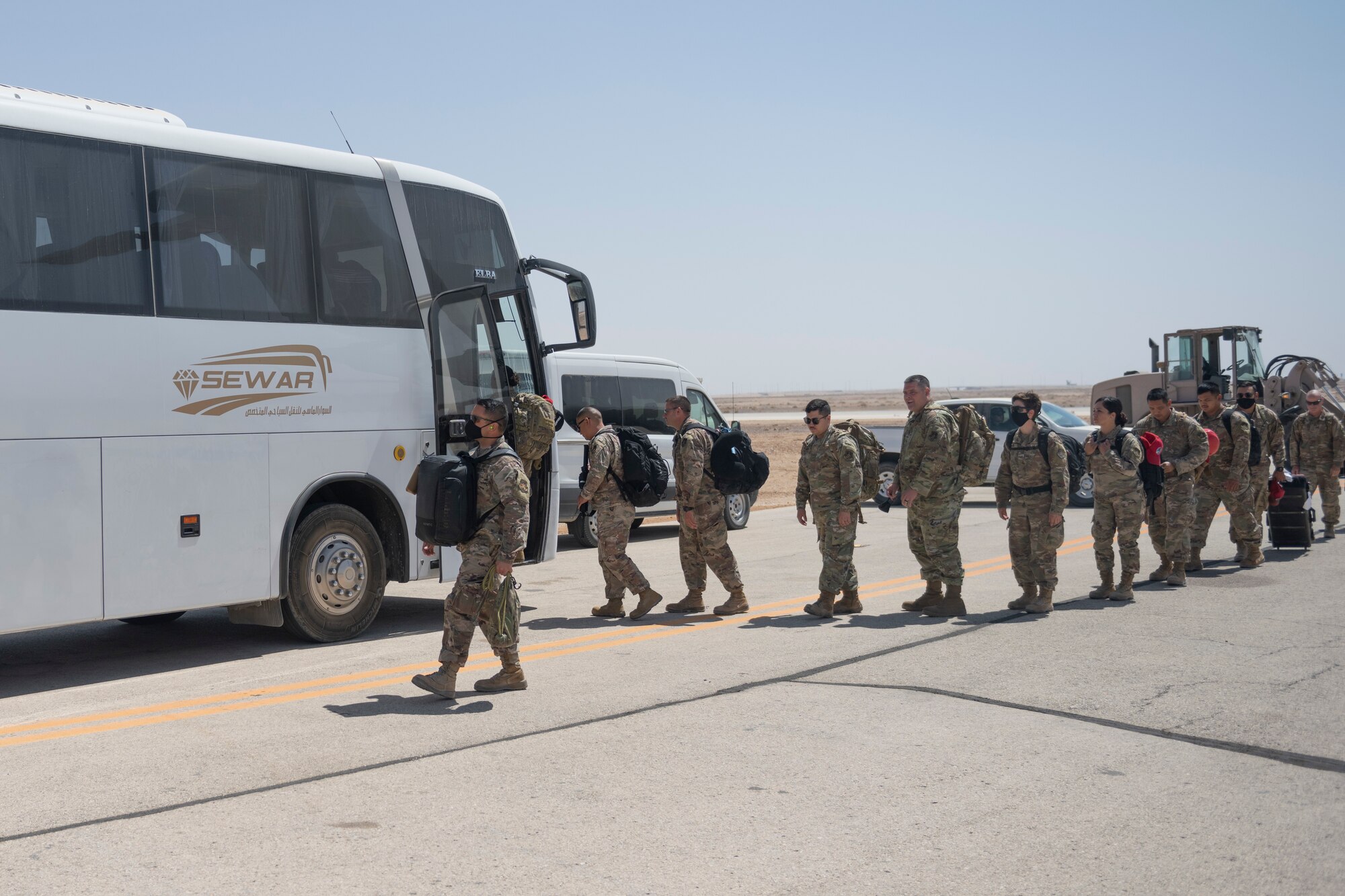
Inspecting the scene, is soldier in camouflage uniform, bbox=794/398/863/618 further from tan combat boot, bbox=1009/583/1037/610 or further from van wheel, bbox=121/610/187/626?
van wheel, bbox=121/610/187/626

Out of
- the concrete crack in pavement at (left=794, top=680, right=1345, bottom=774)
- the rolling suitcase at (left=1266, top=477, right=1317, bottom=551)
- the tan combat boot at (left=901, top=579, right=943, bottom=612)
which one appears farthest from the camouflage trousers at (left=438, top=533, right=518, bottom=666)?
the rolling suitcase at (left=1266, top=477, right=1317, bottom=551)

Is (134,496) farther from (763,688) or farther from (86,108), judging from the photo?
(763,688)

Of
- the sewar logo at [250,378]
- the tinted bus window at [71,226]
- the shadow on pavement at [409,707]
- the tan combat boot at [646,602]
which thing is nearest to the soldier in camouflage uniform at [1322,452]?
the tan combat boot at [646,602]

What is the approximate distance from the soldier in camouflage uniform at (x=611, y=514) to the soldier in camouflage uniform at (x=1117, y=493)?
4091mm

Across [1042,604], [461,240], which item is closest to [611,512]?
[461,240]

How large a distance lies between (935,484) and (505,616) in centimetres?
428

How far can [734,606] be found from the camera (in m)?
10.0

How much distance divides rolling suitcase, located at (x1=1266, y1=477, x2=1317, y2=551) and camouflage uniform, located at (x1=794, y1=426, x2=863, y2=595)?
21.6 ft

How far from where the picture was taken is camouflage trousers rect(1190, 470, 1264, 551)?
A: 12242 mm

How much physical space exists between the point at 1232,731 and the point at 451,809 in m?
3.91

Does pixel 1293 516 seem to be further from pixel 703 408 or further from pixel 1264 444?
pixel 703 408

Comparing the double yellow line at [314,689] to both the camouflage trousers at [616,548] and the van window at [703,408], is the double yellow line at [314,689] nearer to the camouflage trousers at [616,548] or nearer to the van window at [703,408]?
the camouflage trousers at [616,548]

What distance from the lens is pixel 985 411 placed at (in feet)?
69.5

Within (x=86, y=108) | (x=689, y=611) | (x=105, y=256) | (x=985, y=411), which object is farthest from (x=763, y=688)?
(x=985, y=411)
